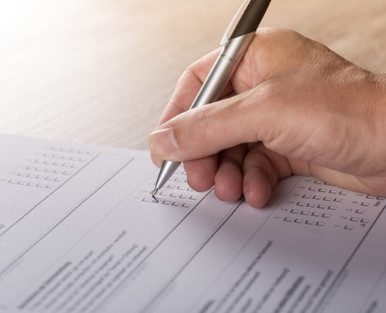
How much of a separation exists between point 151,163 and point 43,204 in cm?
13

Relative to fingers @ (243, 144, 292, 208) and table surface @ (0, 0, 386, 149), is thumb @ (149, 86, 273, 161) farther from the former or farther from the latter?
table surface @ (0, 0, 386, 149)

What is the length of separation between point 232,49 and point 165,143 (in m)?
0.14

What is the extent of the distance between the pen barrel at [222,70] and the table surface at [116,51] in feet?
0.46

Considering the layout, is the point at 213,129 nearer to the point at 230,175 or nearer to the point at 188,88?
the point at 230,175

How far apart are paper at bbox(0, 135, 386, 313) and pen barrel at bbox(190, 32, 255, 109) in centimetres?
9

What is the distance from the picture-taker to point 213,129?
0.69 metres

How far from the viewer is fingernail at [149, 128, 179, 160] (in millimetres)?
705

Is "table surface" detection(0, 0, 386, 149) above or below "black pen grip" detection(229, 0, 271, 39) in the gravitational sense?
below

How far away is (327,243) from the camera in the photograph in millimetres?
622

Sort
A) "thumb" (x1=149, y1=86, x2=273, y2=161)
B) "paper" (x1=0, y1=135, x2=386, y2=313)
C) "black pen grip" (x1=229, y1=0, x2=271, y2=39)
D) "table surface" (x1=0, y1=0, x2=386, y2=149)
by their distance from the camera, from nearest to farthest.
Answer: "paper" (x1=0, y1=135, x2=386, y2=313)
"thumb" (x1=149, y1=86, x2=273, y2=161)
"black pen grip" (x1=229, y1=0, x2=271, y2=39)
"table surface" (x1=0, y1=0, x2=386, y2=149)

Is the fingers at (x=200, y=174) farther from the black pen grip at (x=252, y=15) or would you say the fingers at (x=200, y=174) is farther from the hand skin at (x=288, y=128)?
the black pen grip at (x=252, y=15)

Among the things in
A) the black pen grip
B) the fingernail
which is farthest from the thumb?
the black pen grip

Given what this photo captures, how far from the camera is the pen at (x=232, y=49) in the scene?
0.77m

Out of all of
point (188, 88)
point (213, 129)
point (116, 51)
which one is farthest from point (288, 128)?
point (116, 51)
